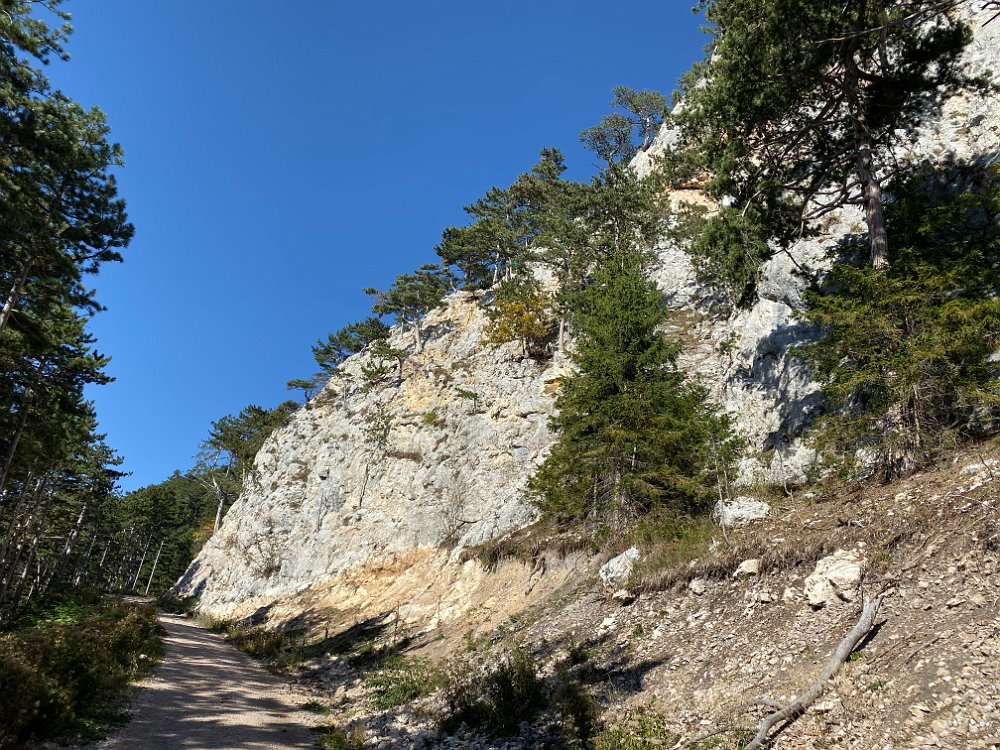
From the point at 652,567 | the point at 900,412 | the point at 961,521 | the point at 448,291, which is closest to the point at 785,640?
the point at 961,521

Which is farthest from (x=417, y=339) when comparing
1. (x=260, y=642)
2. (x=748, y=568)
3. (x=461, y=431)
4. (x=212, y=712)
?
(x=748, y=568)

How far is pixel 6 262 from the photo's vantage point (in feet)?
53.3

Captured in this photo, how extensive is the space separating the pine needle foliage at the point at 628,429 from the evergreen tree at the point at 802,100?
3.68 metres

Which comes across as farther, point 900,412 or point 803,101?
point 803,101

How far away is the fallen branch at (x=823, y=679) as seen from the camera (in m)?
6.66

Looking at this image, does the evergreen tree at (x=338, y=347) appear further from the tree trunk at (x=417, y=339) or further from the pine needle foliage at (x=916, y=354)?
the pine needle foliage at (x=916, y=354)

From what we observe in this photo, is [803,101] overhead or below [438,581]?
overhead

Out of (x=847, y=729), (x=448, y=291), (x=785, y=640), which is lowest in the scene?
(x=847, y=729)

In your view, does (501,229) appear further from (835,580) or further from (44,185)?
(835,580)

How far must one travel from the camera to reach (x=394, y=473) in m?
37.1

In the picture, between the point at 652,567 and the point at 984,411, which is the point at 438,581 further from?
the point at 984,411

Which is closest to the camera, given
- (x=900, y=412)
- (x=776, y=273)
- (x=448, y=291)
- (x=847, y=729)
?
(x=847, y=729)

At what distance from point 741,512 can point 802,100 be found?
494 inches

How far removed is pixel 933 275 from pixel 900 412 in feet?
10.6
